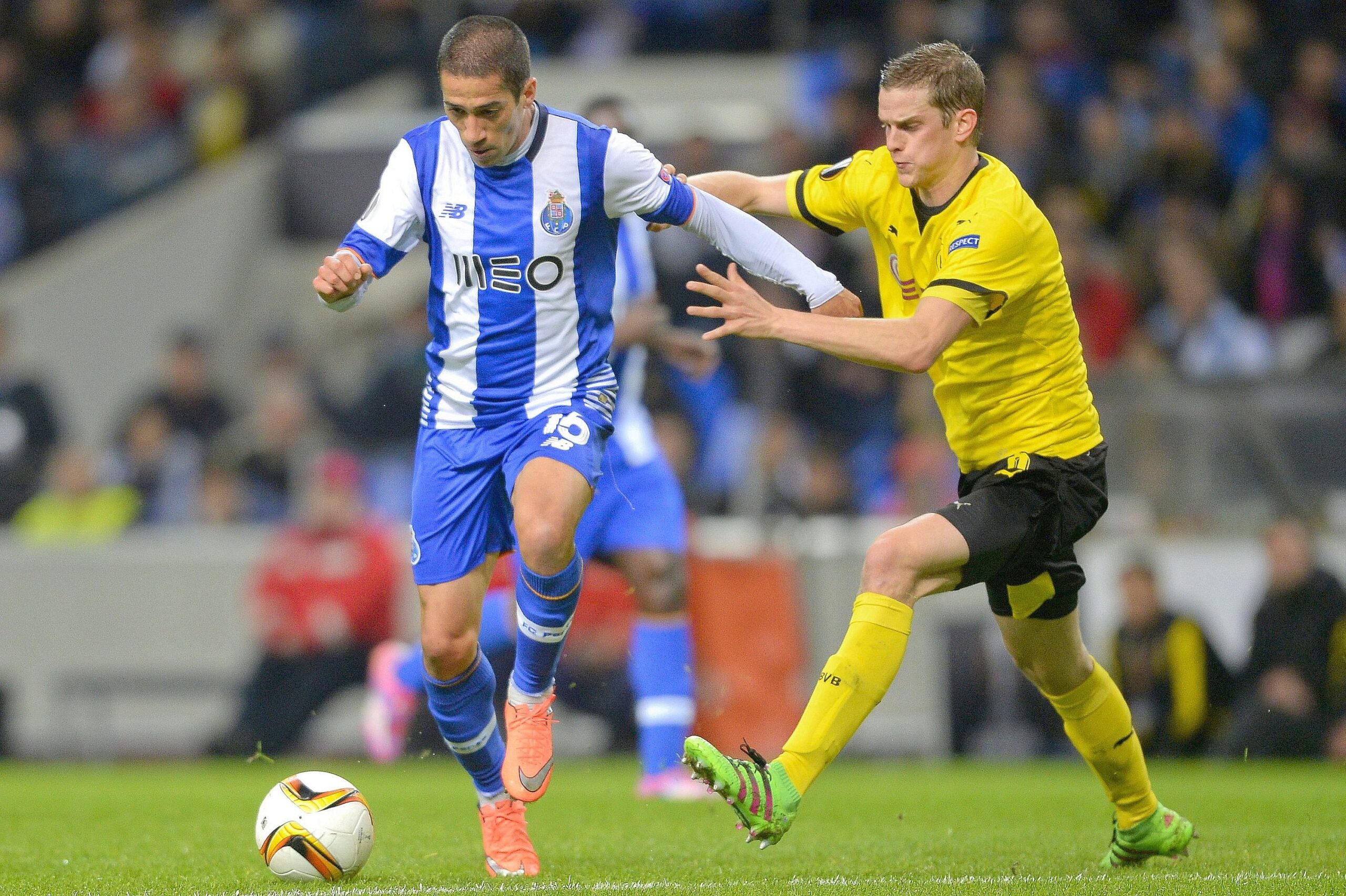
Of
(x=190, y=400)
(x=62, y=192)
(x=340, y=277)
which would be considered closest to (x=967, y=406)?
(x=340, y=277)

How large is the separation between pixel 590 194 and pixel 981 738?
648cm

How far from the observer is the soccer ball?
5352mm

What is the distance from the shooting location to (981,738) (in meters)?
11.3

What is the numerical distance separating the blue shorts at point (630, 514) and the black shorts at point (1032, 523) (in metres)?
2.67

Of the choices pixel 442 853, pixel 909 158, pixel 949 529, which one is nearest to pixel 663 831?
pixel 442 853

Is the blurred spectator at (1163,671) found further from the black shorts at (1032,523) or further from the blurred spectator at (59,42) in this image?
the blurred spectator at (59,42)

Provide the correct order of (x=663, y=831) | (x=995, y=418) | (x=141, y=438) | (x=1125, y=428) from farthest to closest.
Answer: (x=141, y=438) < (x=1125, y=428) < (x=663, y=831) < (x=995, y=418)

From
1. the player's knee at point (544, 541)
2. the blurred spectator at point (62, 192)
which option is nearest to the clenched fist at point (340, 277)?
the player's knee at point (544, 541)

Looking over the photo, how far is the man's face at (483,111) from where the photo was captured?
17.8 ft

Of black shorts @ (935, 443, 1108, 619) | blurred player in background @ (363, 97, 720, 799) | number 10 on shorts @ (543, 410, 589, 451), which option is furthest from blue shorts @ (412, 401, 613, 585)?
blurred player in background @ (363, 97, 720, 799)

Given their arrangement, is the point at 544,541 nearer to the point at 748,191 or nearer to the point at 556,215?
the point at 556,215

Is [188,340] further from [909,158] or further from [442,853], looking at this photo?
[909,158]

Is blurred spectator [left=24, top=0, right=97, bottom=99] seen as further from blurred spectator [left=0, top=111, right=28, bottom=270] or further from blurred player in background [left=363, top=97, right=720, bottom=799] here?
blurred player in background [left=363, top=97, right=720, bottom=799]

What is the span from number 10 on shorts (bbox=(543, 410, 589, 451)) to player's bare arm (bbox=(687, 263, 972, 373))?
0.77m
